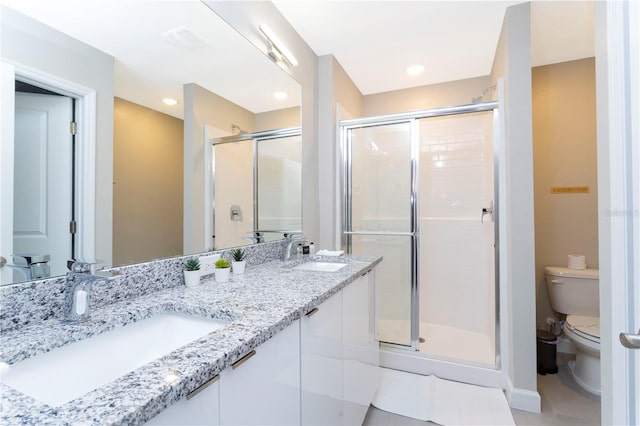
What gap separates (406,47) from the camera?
227 cm

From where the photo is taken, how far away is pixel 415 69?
8.62 feet

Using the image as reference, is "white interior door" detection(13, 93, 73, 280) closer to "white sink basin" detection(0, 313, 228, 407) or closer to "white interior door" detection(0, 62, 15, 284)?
"white interior door" detection(0, 62, 15, 284)

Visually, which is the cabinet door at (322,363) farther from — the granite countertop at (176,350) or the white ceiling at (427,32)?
the white ceiling at (427,32)

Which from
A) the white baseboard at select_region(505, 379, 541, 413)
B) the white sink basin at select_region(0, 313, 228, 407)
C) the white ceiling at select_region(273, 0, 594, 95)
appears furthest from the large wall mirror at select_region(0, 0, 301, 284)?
the white baseboard at select_region(505, 379, 541, 413)

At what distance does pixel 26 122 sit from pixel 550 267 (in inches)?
131

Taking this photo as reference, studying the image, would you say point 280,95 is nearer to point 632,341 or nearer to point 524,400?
point 632,341

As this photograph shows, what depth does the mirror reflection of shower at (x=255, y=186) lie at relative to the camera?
1.50 meters

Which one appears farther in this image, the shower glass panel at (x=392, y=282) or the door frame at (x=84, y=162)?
the shower glass panel at (x=392, y=282)

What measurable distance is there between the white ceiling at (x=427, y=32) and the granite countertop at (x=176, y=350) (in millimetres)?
1705

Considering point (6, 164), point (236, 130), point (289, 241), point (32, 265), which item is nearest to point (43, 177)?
point (6, 164)

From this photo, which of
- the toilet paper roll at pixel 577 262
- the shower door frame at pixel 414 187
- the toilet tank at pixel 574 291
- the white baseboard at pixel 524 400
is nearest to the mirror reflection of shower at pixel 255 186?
the shower door frame at pixel 414 187

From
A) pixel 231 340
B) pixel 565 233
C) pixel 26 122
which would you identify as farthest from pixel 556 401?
pixel 26 122

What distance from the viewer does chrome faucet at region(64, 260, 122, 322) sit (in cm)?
75

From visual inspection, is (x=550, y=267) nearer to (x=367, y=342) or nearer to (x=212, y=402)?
(x=367, y=342)
